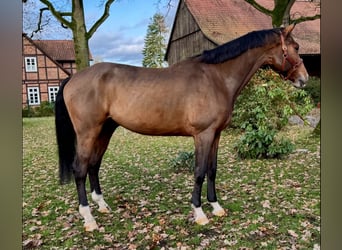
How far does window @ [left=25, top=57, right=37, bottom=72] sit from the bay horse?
236 mm

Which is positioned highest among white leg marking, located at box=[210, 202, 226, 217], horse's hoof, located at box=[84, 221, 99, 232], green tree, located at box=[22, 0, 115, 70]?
green tree, located at box=[22, 0, 115, 70]

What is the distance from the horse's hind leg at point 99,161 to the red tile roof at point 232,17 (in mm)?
1079

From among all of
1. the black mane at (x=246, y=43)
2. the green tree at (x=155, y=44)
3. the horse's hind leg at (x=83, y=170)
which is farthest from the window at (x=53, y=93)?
the black mane at (x=246, y=43)

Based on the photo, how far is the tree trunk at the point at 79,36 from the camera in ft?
6.72

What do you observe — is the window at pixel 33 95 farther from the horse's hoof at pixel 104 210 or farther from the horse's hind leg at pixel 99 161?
the horse's hoof at pixel 104 210

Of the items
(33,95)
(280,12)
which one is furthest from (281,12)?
(33,95)

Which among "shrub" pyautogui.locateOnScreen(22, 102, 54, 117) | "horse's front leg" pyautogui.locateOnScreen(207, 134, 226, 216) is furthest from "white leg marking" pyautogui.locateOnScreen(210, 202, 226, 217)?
"shrub" pyautogui.locateOnScreen(22, 102, 54, 117)

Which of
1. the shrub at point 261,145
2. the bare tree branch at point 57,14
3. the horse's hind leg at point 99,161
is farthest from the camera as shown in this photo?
the shrub at point 261,145

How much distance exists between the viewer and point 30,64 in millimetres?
1935

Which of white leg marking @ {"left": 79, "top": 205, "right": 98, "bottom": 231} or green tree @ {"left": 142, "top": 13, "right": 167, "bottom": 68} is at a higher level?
green tree @ {"left": 142, "top": 13, "right": 167, "bottom": 68}

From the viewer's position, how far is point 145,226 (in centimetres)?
198

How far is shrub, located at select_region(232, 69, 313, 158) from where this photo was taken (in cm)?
243

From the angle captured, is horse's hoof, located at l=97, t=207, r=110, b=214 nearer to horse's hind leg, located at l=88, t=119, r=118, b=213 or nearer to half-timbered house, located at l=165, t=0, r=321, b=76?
horse's hind leg, located at l=88, t=119, r=118, b=213

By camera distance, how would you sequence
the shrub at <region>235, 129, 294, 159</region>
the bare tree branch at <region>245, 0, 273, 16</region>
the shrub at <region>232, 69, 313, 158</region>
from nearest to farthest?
the bare tree branch at <region>245, 0, 273, 16</region>
the shrub at <region>232, 69, 313, 158</region>
the shrub at <region>235, 129, 294, 159</region>
